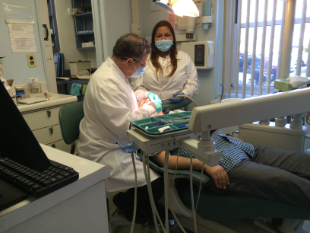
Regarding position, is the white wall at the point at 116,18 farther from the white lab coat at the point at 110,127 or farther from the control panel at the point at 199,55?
the white lab coat at the point at 110,127

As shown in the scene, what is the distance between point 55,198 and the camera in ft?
1.89

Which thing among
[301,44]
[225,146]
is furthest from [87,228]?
[301,44]

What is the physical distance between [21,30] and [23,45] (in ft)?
0.43

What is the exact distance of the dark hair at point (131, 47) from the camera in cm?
150

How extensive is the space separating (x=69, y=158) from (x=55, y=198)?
0.19 metres

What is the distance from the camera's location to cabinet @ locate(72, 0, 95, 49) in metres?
4.02

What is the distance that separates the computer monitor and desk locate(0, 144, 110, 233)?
0.08 meters

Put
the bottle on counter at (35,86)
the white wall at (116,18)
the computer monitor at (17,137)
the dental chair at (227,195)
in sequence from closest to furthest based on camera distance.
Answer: the computer monitor at (17,137)
the dental chair at (227,195)
the bottle on counter at (35,86)
the white wall at (116,18)

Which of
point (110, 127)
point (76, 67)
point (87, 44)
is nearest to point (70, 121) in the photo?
point (110, 127)

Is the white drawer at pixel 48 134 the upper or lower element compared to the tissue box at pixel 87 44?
lower

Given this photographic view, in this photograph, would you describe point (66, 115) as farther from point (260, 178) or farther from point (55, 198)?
point (260, 178)

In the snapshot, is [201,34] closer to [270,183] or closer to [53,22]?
[270,183]

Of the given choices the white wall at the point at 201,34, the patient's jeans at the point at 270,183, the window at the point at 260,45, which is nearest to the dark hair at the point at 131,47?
the patient's jeans at the point at 270,183

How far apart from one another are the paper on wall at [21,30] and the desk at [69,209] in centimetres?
193
